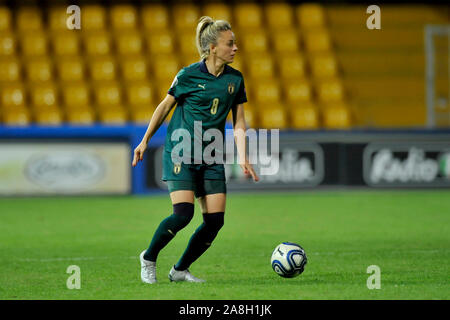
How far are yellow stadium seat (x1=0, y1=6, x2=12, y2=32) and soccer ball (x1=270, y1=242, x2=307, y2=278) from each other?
46.3 feet

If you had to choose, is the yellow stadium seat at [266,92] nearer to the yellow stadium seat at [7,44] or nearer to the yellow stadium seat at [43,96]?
the yellow stadium seat at [43,96]

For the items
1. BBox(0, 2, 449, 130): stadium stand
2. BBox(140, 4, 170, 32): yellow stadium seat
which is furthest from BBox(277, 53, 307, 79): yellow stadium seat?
BBox(140, 4, 170, 32): yellow stadium seat

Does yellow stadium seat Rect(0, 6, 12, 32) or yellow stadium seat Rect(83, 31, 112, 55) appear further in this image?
yellow stadium seat Rect(83, 31, 112, 55)

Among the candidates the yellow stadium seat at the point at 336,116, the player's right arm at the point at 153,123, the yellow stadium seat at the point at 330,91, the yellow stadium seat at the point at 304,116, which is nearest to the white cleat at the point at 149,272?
the player's right arm at the point at 153,123

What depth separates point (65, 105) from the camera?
59.3 feet

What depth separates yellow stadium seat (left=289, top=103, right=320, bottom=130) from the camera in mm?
18400

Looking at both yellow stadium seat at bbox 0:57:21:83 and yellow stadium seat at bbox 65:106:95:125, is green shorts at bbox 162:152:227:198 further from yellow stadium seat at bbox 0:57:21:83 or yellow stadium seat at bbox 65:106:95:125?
yellow stadium seat at bbox 0:57:21:83

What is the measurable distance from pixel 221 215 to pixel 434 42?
577 inches

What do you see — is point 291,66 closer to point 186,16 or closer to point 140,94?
point 186,16

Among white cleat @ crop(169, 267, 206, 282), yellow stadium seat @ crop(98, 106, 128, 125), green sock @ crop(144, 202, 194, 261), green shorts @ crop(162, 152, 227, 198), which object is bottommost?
white cleat @ crop(169, 267, 206, 282)

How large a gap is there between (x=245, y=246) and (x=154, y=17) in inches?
481

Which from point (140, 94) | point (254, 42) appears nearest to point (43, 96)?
point (140, 94)
